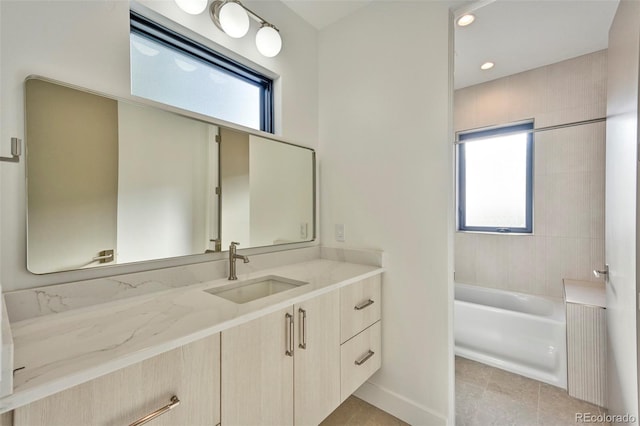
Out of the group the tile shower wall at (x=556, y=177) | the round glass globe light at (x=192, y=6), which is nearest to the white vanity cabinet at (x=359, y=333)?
the round glass globe light at (x=192, y=6)

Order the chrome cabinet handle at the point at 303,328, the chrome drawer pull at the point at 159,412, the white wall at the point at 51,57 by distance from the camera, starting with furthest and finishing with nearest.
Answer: the chrome cabinet handle at the point at 303,328, the white wall at the point at 51,57, the chrome drawer pull at the point at 159,412

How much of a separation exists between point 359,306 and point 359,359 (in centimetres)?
30

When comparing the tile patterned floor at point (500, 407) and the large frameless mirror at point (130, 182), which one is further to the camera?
the tile patterned floor at point (500, 407)

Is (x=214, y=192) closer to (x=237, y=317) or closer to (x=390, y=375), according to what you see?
(x=237, y=317)

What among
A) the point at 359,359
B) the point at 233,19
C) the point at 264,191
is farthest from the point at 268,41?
the point at 359,359

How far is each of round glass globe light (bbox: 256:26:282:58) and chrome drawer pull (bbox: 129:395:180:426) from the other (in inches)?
66.3

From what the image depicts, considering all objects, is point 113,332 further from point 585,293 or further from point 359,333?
point 585,293

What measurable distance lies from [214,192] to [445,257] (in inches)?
51.2

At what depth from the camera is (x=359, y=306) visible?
58.0 inches

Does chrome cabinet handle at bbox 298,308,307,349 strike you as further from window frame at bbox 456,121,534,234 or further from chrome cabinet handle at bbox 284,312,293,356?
window frame at bbox 456,121,534,234

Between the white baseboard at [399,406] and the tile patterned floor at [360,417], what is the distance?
30 millimetres

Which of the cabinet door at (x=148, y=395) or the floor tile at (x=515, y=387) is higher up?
the cabinet door at (x=148, y=395)

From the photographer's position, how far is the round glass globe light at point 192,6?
1200 mm

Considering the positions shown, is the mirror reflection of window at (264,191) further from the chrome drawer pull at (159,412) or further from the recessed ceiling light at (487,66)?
the recessed ceiling light at (487,66)
